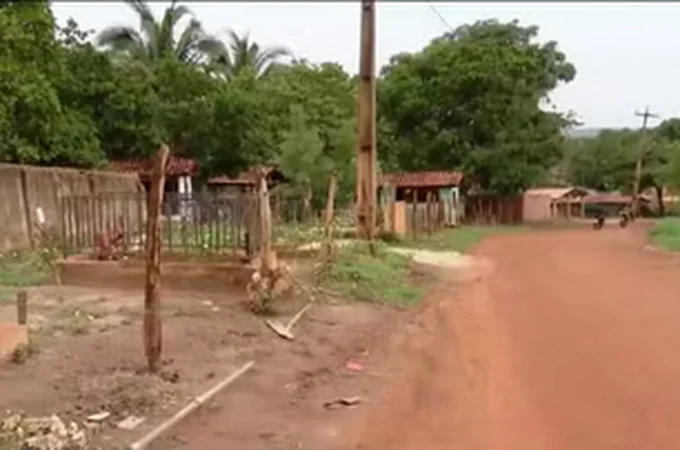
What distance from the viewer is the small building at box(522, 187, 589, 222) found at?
64375mm

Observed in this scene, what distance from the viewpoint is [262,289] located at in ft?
39.8

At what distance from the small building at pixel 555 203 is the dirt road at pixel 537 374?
154ft

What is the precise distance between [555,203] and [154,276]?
65.5 meters

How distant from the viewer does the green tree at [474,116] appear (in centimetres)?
4691

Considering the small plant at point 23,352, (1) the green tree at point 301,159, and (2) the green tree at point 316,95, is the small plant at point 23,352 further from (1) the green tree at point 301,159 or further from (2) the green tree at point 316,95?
(2) the green tree at point 316,95

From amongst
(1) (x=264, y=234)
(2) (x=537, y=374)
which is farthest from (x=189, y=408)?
(1) (x=264, y=234)

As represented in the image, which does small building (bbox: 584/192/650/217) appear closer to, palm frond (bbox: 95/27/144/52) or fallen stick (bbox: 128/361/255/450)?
palm frond (bbox: 95/27/144/52)

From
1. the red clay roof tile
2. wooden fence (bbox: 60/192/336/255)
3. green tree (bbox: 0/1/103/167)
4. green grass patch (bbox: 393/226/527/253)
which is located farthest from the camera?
the red clay roof tile

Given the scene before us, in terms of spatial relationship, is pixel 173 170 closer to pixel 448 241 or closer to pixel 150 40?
pixel 150 40

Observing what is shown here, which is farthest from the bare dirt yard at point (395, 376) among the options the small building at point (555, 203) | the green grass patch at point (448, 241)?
the small building at point (555, 203)

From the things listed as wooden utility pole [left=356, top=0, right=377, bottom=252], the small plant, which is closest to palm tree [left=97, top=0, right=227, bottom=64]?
wooden utility pole [left=356, top=0, right=377, bottom=252]

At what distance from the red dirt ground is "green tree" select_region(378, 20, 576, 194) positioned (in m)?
32.3

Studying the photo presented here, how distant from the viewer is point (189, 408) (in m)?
7.11

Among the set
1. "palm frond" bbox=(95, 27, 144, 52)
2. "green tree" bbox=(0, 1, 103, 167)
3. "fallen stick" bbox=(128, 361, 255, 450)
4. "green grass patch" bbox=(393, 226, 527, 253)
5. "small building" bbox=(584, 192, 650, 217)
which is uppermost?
"palm frond" bbox=(95, 27, 144, 52)
